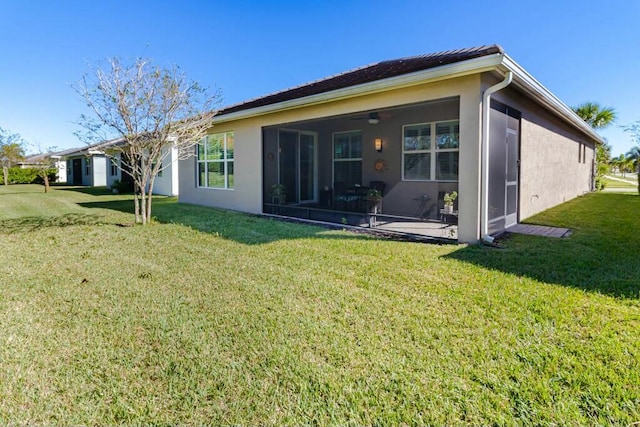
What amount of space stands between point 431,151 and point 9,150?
3228 cm

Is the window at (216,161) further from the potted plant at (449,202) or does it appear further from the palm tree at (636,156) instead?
the palm tree at (636,156)

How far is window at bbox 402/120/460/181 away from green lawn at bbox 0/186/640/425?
4.08 m

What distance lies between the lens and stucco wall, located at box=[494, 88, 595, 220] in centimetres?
859

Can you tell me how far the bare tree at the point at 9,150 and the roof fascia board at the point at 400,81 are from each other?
28.3 m

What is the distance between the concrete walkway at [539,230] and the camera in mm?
7235

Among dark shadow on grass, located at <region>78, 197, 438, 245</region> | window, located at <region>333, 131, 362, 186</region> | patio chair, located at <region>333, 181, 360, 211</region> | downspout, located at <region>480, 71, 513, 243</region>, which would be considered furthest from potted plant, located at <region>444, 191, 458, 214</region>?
window, located at <region>333, 131, 362, 186</region>

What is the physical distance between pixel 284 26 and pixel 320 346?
1487 cm

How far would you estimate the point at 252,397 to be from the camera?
2281mm

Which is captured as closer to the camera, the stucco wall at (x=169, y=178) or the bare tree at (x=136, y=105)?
the bare tree at (x=136, y=105)

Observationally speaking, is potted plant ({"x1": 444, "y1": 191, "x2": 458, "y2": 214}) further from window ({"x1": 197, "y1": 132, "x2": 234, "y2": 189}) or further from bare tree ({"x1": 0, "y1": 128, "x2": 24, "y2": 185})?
bare tree ({"x1": 0, "y1": 128, "x2": 24, "y2": 185})

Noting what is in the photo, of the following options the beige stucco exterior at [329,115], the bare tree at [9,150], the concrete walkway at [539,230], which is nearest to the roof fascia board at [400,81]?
the beige stucco exterior at [329,115]

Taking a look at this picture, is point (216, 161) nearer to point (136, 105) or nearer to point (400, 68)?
point (136, 105)

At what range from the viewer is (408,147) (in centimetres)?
1029

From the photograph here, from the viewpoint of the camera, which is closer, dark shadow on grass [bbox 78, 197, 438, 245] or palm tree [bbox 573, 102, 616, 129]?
dark shadow on grass [bbox 78, 197, 438, 245]
